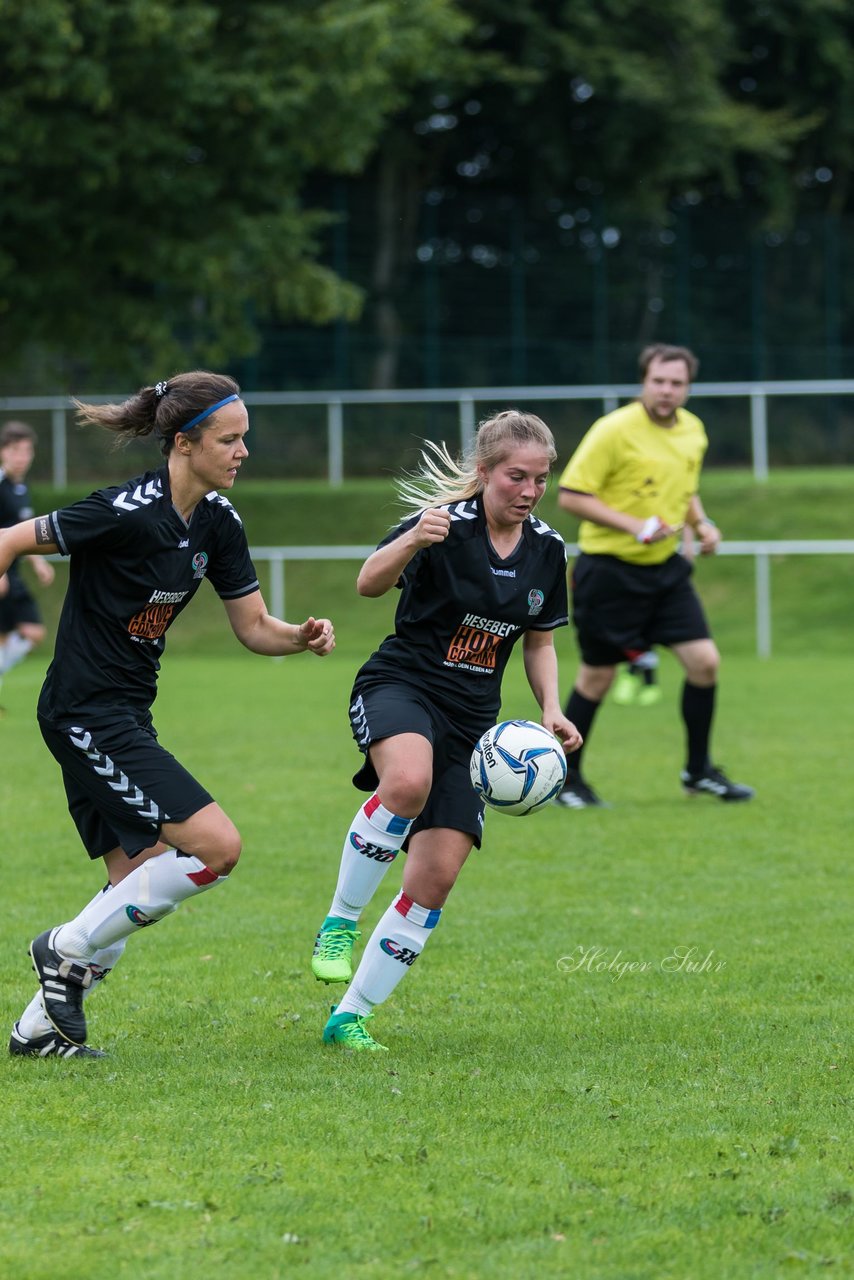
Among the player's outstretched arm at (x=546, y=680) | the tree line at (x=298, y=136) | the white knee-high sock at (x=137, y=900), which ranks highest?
the tree line at (x=298, y=136)

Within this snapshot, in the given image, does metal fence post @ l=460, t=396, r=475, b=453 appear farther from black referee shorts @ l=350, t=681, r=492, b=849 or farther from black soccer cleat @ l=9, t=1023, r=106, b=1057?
black soccer cleat @ l=9, t=1023, r=106, b=1057

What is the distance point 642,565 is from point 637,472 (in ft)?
1.62

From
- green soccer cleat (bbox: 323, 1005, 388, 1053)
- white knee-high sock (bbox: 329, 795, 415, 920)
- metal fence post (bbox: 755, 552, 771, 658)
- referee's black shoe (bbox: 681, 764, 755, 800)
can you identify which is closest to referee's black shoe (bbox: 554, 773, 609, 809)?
referee's black shoe (bbox: 681, 764, 755, 800)

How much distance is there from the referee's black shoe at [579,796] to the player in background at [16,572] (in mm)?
3887

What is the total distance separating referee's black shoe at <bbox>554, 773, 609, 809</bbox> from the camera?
30.7ft

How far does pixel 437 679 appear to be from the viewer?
16.9 ft

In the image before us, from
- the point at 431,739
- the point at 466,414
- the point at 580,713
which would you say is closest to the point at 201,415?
the point at 431,739

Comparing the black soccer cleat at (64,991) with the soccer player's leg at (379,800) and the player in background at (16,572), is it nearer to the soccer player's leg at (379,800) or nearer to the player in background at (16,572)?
the soccer player's leg at (379,800)

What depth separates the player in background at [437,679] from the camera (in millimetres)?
4902

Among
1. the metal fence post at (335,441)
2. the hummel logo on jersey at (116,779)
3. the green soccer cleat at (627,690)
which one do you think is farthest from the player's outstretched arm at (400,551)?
the metal fence post at (335,441)

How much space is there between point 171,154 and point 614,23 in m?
12.1

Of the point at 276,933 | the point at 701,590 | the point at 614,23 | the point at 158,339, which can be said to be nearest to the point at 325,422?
the point at 158,339

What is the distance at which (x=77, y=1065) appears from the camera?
4.65 meters

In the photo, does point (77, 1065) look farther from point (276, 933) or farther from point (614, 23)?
point (614, 23)
